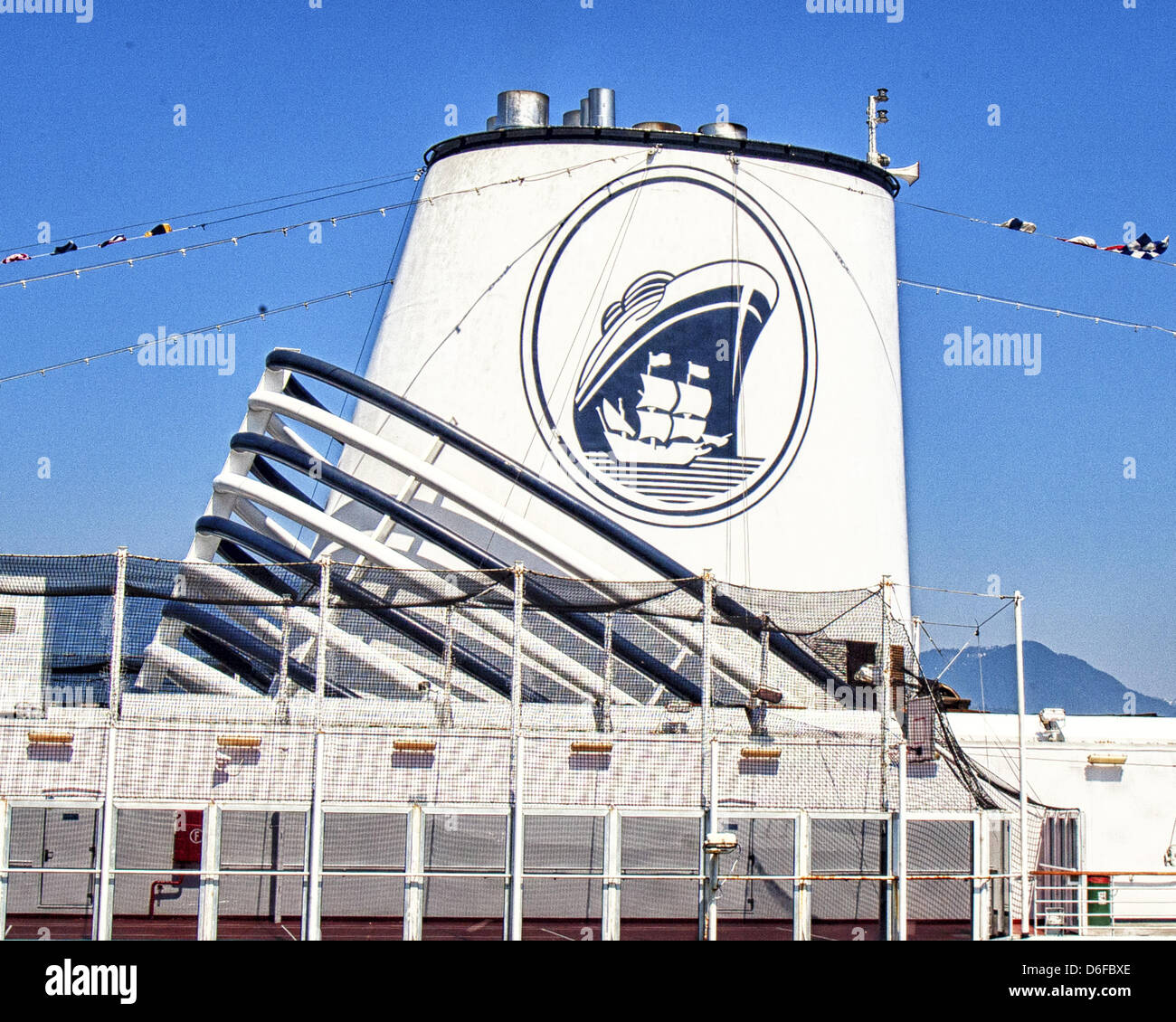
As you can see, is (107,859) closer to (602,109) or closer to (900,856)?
(900,856)

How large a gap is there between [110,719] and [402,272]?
12158mm

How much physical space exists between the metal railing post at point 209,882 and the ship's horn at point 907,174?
54.3ft

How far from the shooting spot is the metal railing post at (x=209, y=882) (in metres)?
12.8

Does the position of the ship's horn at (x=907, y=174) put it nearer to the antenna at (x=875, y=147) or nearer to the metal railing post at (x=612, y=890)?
the antenna at (x=875, y=147)

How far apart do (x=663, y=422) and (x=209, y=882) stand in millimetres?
10537

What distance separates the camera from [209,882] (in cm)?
1283

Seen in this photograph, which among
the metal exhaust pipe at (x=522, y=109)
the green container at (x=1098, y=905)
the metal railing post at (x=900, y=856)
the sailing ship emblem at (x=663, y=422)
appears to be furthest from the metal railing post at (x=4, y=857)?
the metal exhaust pipe at (x=522, y=109)

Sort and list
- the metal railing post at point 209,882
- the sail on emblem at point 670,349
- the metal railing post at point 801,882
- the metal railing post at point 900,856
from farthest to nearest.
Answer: the sail on emblem at point 670,349 < the metal railing post at point 900,856 < the metal railing post at point 801,882 < the metal railing post at point 209,882

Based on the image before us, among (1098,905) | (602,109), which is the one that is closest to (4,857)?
(1098,905)

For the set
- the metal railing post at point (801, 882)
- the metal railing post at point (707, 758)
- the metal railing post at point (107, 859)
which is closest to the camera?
the metal railing post at point (107, 859)

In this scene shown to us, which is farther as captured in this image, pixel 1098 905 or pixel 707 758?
pixel 1098 905

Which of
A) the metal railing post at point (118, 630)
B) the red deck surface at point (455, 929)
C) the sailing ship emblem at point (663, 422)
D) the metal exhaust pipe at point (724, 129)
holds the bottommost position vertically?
the red deck surface at point (455, 929)

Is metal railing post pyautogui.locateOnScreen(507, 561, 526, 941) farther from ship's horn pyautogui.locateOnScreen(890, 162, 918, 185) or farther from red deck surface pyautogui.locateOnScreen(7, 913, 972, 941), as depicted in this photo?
ship's horn pyautogui.locateOnScreen(890, 162, 918, 185)
